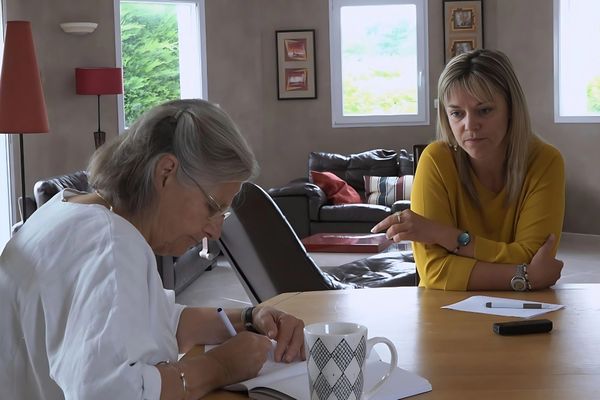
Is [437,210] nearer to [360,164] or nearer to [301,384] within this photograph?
[301,384]

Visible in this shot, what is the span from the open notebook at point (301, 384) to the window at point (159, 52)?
22.6 ft

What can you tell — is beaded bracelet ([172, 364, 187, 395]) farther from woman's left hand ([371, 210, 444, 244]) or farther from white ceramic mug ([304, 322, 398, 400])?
woman's left hand ([371, 210, 444, 244])

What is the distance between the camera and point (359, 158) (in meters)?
9.19

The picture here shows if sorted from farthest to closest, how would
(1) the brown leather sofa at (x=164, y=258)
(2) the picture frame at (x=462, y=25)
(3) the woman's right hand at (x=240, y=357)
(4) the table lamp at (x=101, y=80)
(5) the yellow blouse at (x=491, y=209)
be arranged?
(2) the picture frame at (x=462, y=25) → (4) the table lamp at (x=101, y=80) → (1) the brown leather sofa at (x=164, y=258) → (5) the yellow blouse at (x=491, y=209) → (3) the woman's right hand at (x=240, y=357)

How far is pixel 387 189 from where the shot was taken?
874 centimetres

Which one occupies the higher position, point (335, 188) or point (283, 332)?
point (283, 332)

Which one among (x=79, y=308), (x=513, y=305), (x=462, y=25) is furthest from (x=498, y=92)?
(x=462, y=25)

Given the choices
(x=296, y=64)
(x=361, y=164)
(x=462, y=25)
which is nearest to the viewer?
(x=361, y=164)

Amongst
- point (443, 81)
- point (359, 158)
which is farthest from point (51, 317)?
point (359, 158)

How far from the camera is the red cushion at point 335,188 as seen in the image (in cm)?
872

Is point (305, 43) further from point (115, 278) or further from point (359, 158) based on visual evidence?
point (115, 278)

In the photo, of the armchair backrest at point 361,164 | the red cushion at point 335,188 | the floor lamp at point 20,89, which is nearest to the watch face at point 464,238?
the floor lamp at point 20,89

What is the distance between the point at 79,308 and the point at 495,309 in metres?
1.11

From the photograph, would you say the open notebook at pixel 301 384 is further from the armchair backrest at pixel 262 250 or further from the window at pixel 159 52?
the window at pixel 159 52
